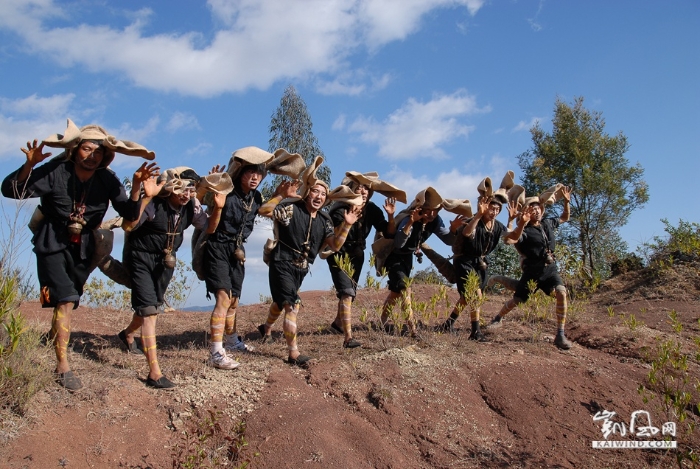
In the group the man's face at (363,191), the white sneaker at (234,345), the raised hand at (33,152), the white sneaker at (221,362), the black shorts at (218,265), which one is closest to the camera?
the raised hand at (33,152)

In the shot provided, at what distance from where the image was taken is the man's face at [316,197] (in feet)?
20.0

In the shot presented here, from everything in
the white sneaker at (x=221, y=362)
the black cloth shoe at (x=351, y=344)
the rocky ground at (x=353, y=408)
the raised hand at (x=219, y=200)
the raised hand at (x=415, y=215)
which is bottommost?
the rocky ground at (x=353, y=408)

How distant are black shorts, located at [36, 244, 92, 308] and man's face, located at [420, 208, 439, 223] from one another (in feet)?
12.5

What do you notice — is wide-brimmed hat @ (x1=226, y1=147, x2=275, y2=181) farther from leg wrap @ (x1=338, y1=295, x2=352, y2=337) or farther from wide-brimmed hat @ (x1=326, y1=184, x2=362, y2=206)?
leg wrap @ (x1=338, y1=295, x2=352, y2=337)

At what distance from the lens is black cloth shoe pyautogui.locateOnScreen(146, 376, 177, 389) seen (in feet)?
16.3

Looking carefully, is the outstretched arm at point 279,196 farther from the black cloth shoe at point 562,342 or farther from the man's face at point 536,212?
the black cloth shoe at point 562,342

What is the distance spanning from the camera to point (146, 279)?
5246 mm

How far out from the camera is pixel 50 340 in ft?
15.8

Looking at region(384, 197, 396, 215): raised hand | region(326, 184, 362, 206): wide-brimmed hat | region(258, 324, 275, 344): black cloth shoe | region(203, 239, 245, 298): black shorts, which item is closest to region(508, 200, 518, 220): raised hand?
region(384, 197, 396, 215): raised hand

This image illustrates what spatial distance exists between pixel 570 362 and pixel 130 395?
4385 millimetres

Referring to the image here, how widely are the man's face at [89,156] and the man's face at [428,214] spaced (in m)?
3.64

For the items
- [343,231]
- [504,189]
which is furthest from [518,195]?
[343,231]

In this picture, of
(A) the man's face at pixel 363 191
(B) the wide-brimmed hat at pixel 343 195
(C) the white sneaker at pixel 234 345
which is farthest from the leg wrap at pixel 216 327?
(A) the man's face at pixel 363 191

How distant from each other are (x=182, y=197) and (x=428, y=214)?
116 inches
